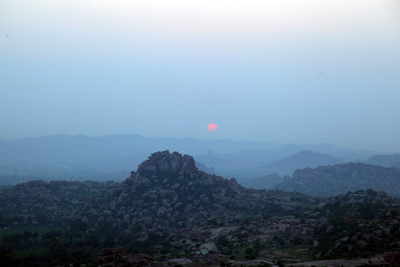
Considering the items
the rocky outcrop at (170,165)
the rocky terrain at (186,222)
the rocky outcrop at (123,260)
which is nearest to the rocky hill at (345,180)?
the rocky terrain at (186,222)

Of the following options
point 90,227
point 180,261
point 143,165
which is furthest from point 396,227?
point 143,165

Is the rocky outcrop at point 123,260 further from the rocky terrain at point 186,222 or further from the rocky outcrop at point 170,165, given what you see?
the rocky outcrop at point 170,165

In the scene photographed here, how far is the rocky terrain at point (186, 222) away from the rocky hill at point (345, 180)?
7876 centimetres

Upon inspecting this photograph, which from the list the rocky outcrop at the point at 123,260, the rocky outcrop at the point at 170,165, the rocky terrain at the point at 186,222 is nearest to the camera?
the rocky outcrop at the point at 123,260

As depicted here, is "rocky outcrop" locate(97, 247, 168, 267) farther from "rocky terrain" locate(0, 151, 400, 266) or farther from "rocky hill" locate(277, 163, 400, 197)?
"rocky hill" locate(277, 163, 400, 197)

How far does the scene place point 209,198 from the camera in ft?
263

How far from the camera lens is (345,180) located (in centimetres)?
16125

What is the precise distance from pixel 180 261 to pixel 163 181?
51.9m

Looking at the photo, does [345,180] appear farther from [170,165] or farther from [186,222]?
[186,222]

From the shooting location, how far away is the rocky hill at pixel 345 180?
144 meters

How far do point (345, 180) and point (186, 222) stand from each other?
132543mm

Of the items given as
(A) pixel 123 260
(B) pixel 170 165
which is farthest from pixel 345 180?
(A) pixel 123 260

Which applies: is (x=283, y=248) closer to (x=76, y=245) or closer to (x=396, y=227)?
(x=396, y=227)

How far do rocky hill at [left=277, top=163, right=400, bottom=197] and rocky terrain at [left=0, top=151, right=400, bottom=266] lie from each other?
78760mm
